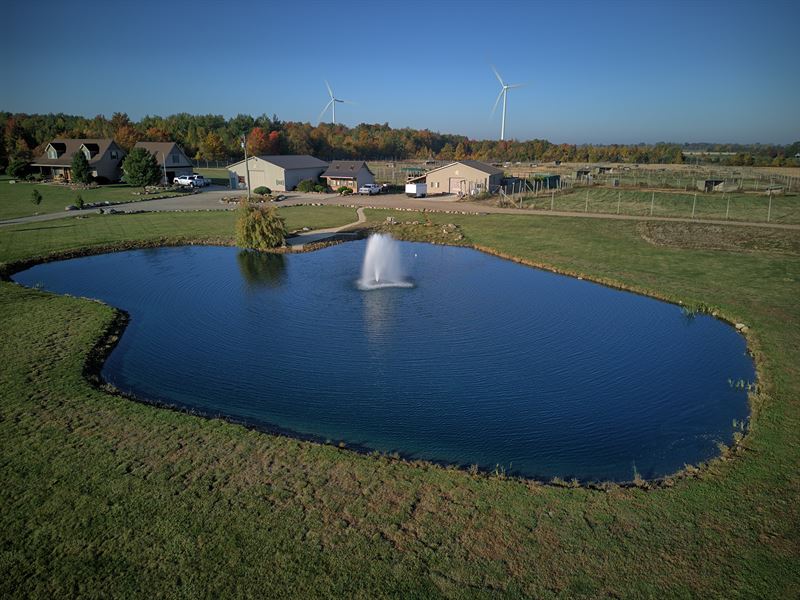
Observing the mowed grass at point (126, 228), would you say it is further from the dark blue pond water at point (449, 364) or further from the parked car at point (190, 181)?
the parked car at point (190, 181)

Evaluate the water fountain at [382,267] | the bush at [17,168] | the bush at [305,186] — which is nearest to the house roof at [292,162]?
the bush at [305,186]

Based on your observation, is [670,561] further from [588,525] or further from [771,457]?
[771,457]

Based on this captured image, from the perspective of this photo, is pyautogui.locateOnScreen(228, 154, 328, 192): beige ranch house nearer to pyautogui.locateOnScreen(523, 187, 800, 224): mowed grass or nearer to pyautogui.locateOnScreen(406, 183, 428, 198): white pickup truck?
pyautogui.locateOnScreen(406, 183, 428, 198): white pickup truck

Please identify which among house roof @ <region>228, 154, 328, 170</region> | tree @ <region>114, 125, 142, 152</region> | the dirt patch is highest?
tree @ <region>114, 125, 142, 152</region>

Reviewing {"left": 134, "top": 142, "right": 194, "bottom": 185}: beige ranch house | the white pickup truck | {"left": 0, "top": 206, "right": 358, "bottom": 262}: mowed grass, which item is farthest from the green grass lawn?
the white pickup truck

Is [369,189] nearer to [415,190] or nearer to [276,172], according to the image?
[415,190]

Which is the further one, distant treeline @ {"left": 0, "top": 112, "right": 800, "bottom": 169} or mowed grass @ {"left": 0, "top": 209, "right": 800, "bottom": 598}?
distant treeline @ {"left": 0, "top": 112, "right": 800, "bottom": 169}

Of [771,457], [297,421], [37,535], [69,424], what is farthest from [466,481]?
[69,424]
